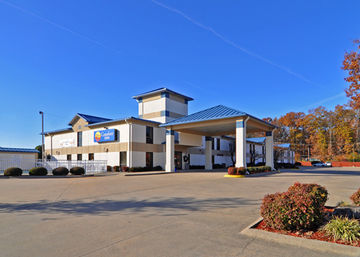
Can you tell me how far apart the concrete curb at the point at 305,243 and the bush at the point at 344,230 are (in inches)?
12.4

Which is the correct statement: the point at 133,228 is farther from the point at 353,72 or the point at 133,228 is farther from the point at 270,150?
the point at 270,150

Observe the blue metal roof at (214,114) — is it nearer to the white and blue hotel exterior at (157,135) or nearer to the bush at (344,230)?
the white and blue hotel exterior at (157,135)

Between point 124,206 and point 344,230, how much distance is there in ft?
20.1

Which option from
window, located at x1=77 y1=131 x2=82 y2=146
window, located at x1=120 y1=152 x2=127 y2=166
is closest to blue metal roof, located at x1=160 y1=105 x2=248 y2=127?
window, located at x1=120 y1=152 x2=127 y2=166

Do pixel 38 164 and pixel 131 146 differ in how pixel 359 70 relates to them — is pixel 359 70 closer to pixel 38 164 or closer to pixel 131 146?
pixel 131 146

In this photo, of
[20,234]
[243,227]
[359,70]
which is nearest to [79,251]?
[20,234]

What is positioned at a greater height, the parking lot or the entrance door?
the parking lot

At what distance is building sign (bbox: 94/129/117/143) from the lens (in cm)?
3134

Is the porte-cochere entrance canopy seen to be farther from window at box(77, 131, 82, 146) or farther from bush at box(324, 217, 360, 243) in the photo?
bush at box(324, 217, 360, 243)

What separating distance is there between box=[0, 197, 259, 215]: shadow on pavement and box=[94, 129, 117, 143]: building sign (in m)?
22.2

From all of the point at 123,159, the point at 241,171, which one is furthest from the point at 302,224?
the point at 123,159

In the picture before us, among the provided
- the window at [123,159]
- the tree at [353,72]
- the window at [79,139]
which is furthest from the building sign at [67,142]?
the tree at [353,72]

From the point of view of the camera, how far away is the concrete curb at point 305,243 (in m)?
4.18

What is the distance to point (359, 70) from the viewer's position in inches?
351
